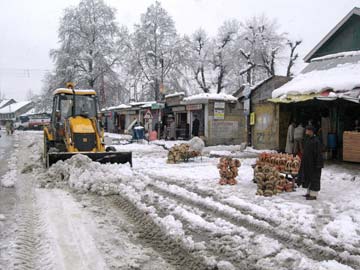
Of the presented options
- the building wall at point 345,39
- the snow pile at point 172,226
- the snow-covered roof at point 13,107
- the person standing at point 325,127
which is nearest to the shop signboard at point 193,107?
the building wall at point 345,39

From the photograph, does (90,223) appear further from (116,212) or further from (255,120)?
(255,120)

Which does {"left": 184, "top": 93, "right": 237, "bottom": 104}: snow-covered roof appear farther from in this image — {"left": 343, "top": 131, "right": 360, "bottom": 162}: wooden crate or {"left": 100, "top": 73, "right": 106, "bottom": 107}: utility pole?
{"left": 100, "top": 73, "right": 106, "bottom": 107}: utility pole

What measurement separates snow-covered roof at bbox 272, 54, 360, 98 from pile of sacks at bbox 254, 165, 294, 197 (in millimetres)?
5553

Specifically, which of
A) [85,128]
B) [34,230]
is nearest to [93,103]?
[85,128]

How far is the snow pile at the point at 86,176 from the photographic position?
8781mm

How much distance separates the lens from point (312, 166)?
786cm

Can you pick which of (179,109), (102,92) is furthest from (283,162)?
(102,92)

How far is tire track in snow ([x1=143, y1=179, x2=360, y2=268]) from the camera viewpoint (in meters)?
4.80

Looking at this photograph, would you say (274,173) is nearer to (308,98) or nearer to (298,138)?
(308,98)

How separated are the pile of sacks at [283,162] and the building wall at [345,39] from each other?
9301 millimetres

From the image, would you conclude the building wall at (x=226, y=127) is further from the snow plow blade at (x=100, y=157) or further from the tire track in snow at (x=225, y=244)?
the tire track in snow at (x=225, y=244)

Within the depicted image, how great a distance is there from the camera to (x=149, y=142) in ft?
81.2

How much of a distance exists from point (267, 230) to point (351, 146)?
853 cm

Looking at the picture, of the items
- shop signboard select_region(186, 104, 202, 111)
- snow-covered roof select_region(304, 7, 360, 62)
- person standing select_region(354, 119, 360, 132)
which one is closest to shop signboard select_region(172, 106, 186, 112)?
shop signboard select_region(186, 104, 202, 111)
